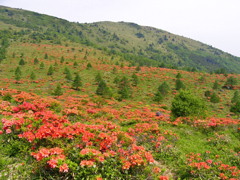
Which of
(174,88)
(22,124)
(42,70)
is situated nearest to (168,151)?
Answer: (22,124)

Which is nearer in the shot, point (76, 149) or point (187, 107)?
point (76, 149)

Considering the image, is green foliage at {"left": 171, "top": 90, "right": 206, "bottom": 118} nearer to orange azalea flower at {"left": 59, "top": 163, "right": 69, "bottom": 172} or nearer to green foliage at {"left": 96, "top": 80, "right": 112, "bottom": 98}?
orange azalea flower at {"left": 59, "top": 163, "right": 69, "bottom": 172}

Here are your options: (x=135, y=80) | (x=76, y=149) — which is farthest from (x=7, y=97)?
(x=135, y=80)

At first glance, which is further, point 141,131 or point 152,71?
point 152,71

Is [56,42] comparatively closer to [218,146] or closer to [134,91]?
[134,91]

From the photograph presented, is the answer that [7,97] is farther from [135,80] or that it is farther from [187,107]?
[135,80]

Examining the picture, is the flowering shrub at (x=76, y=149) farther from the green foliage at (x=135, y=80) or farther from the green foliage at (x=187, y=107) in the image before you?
the green foliage at (x=135, y=80)

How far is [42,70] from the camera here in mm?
61938

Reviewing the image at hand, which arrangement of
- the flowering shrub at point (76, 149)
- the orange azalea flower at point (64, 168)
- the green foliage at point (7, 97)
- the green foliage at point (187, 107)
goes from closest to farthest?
1. the orange azalea flower at point (64, 168)
2. the flowering shrub at point (76, 149)
3. the green foliage at point (7, 97)
4. the green foliage at point (187, 107)

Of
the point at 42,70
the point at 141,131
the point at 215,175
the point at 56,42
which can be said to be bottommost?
the point at 42,70

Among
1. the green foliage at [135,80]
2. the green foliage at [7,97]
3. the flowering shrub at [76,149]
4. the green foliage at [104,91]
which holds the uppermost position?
the flowering shrub at [76,149]

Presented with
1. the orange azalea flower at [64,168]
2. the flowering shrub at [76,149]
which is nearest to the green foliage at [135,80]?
the flowering shrub at [76,149]

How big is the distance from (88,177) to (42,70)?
6572 centimetres

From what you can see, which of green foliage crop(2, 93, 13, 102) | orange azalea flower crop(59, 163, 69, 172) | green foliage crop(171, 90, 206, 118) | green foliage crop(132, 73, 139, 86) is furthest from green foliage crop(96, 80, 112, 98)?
orange azalea flower crop(59, 163, 69, 172)
